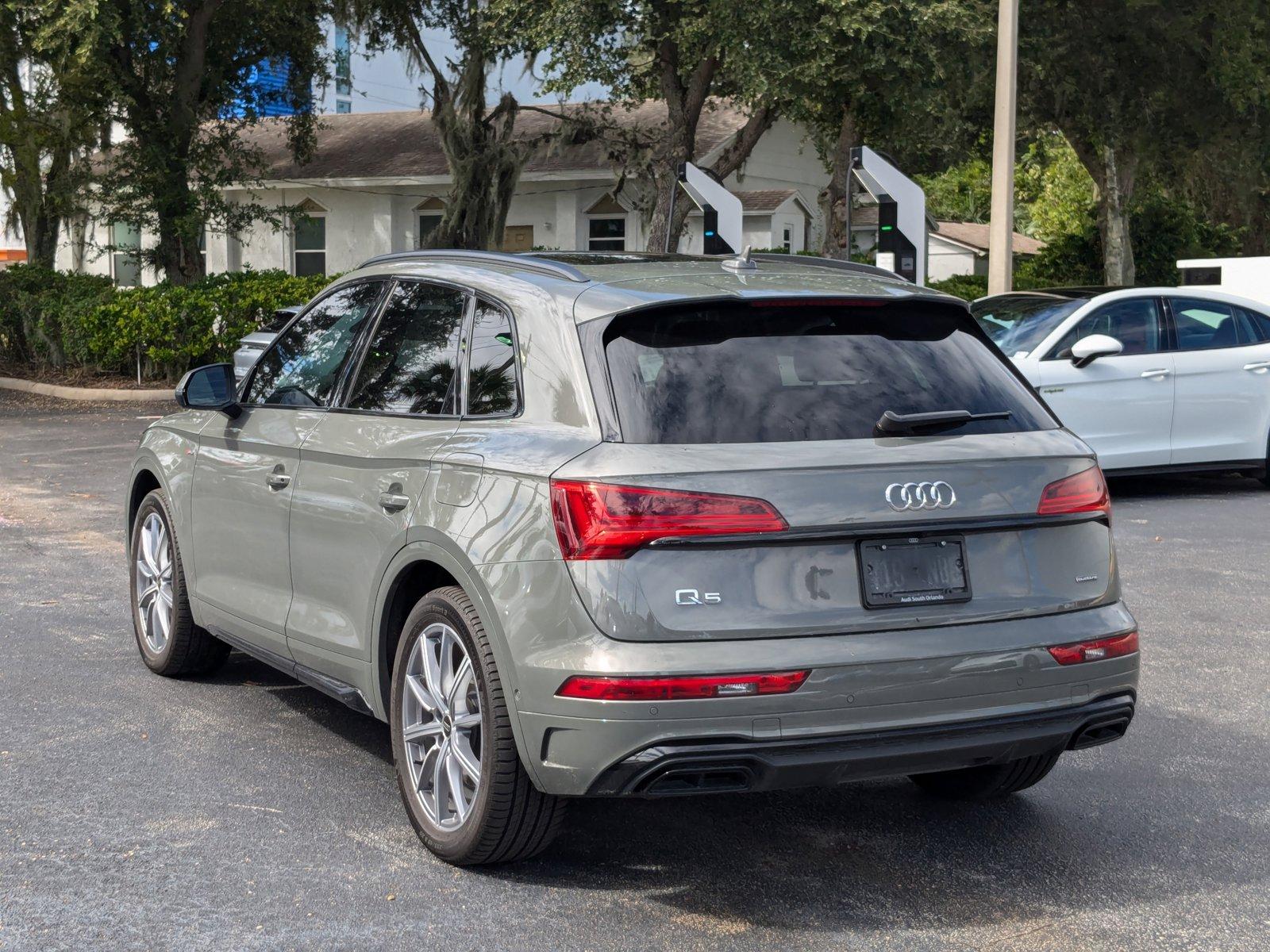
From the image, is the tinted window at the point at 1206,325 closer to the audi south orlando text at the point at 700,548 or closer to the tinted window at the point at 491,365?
the audi south orlando text at the point at 700,548

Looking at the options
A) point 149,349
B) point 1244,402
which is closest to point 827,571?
point 1244,402

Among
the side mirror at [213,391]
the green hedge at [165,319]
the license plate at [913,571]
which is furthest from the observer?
the green hedge at [165,319]

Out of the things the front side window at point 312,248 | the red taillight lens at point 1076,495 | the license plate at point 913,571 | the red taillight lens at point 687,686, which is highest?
the front side window at point 312,248

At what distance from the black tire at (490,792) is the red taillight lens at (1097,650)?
4.72 feet

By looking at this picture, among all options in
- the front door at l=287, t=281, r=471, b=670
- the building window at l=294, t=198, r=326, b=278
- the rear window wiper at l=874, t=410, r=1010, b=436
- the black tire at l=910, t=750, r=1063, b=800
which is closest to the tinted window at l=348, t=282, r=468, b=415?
the front door at l=287, t=281, r=471, b=670

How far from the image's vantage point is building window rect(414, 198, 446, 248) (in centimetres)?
3481

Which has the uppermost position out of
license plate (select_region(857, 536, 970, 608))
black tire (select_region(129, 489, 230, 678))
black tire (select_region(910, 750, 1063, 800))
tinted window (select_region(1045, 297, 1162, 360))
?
tinted window (select_region(1045, 297, 1162, 360))

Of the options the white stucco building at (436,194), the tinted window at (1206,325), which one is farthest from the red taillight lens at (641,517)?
the white stucco building at (436,194)

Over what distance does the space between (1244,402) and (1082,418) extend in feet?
5.82

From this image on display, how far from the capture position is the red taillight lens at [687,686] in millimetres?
3881

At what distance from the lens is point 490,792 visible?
4.27 metres

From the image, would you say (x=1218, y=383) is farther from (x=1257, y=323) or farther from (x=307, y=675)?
(x=307, y=675)

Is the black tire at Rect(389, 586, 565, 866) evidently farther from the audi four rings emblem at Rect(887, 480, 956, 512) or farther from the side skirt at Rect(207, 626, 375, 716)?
the audi four rings emblem at Rect(887, 480, 956, 512)

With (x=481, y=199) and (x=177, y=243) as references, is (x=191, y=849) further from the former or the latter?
(x=481, y=199)
